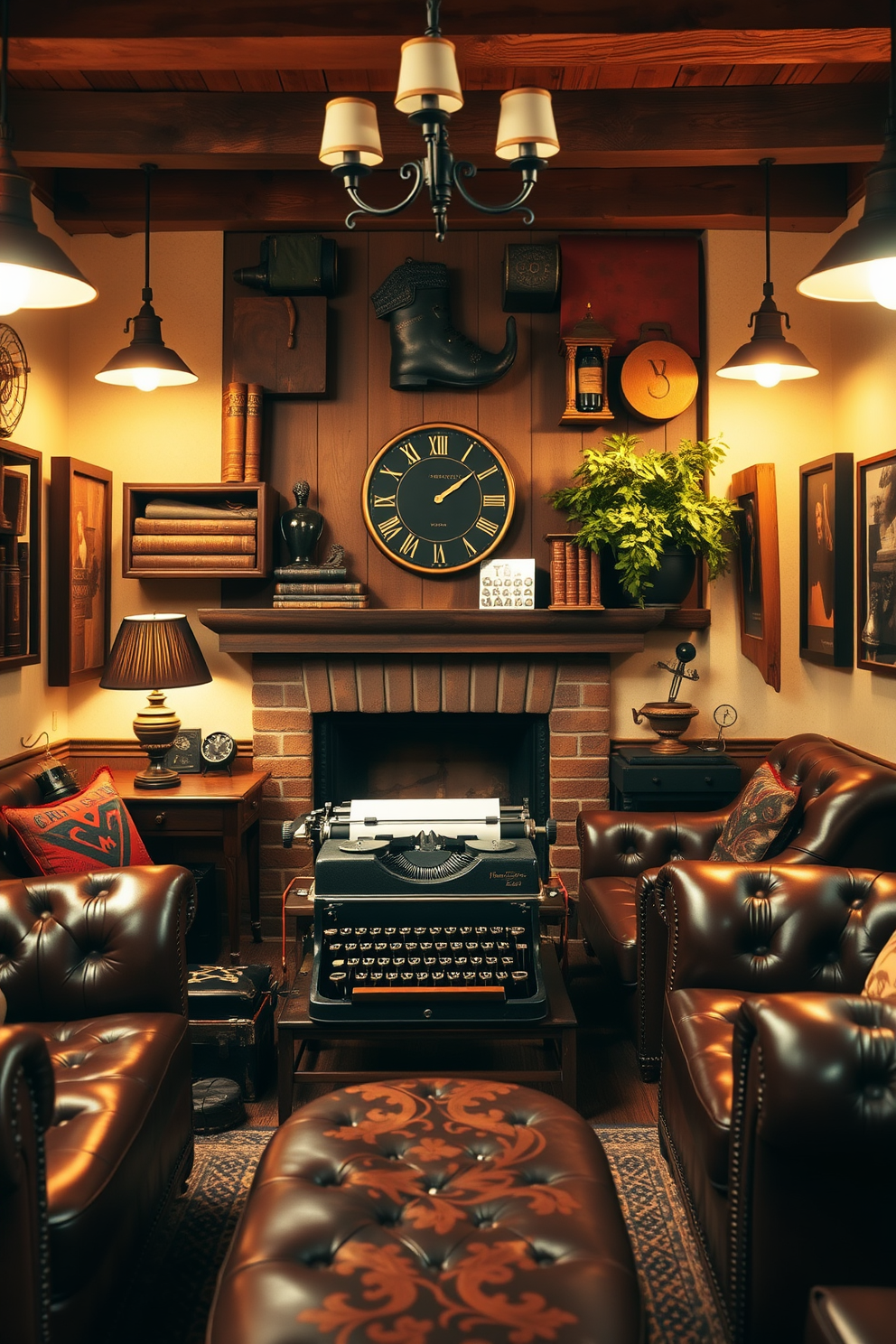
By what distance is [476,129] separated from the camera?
345 centimetres

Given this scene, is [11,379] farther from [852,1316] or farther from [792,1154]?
[852,1316]

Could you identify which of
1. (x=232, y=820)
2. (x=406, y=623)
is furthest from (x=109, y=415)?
(x=232, y=820)

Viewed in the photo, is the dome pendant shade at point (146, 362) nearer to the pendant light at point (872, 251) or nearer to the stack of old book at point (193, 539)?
the stack of old book at point (193, 539)

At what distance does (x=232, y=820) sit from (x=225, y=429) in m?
1.59

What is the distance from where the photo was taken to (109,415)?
14.7ft

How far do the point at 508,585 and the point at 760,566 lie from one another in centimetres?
98

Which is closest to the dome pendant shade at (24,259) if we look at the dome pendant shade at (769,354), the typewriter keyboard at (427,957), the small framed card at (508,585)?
the typewriter keyboard at (427,957)

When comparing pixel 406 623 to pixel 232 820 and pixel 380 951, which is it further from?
pixel 380 951

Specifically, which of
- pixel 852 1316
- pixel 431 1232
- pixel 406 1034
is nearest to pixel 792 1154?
pixel 852 1316

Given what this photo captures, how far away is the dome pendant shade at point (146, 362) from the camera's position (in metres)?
3.79

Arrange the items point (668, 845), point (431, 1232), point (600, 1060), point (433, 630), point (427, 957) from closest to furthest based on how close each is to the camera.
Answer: point (431, 1232), point (427, 957), point (600, 1060), point (668, 845), point (433, 630)

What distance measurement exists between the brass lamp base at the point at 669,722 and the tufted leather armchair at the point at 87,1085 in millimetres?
2185

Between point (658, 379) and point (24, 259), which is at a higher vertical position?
point (658, 379)

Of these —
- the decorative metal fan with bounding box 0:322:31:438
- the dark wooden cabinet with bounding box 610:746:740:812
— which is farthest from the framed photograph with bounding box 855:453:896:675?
the decorative metal fan with bounding box 0:322:31:438
